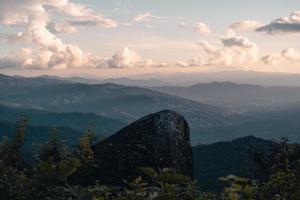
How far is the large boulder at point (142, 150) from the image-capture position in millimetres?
33531

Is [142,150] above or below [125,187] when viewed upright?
below

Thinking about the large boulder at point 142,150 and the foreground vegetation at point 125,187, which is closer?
the foreground vegetation at point 125,187

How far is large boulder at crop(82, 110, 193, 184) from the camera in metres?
33.5

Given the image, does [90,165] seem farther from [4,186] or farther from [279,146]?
[279,146]

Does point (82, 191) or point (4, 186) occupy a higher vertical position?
point (82, 191)

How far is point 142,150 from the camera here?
112 feet

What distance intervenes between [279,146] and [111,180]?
53.9 meters

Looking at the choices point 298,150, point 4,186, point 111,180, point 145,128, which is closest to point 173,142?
point 145,128

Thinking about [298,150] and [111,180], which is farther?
[298,150]

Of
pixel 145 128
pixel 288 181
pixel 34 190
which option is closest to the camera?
pixel 288 181

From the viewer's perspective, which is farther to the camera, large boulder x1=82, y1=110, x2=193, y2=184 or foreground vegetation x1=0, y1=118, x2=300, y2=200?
large boulder x1=82, y1=110, x2=193, y2=184

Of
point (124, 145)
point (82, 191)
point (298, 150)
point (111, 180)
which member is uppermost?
point (82, 191)

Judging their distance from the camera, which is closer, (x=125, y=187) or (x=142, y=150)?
(x=125, y=187)

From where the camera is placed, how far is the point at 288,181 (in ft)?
49.6
